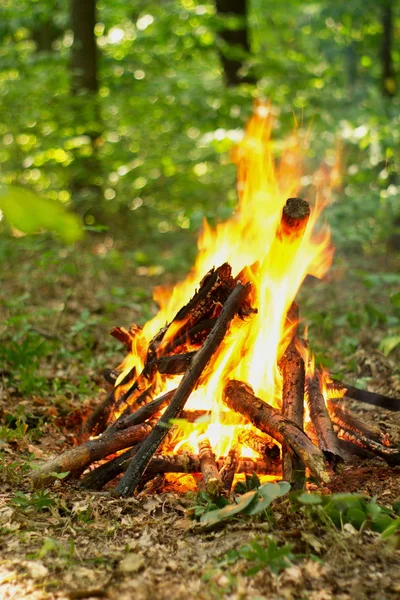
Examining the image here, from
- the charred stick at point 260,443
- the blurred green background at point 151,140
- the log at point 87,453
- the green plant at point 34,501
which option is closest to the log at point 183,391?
the log at point 87,453

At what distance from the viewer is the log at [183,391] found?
3.13 m

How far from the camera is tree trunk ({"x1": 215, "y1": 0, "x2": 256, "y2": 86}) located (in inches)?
402

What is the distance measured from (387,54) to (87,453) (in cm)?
1208

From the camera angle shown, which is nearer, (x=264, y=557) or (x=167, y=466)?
(x=264, y=557)

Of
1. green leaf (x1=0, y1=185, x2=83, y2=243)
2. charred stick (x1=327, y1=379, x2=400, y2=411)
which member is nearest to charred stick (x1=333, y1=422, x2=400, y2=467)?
charred stick (x1=327, y1=379, x2=400, y2=411)

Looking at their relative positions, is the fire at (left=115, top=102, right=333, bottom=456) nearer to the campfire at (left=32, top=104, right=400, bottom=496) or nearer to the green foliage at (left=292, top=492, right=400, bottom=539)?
the campfire at (left=32, top=104, right=400, bottom=496)

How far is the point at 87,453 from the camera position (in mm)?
3295

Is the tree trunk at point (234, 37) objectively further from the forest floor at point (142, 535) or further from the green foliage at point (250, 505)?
the green foliage at point (250, 505)

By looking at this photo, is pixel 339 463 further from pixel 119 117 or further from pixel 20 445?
pixel 119 117

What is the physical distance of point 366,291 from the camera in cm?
848

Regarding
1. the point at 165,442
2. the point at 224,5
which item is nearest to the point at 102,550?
the point at 165,442

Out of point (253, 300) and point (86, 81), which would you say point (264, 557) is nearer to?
point (253, 300)

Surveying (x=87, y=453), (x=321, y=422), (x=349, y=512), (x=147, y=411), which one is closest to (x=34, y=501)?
(x=87, y=453)

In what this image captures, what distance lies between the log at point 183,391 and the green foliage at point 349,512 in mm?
844
